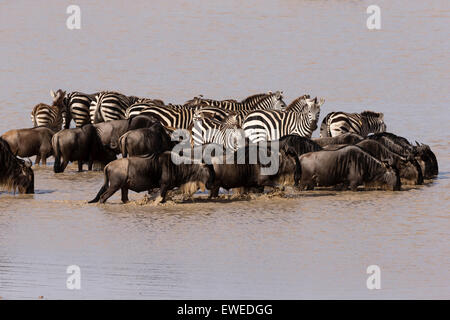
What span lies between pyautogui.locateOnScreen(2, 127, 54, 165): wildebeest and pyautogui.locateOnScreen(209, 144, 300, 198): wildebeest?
561 centimetres

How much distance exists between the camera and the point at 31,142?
24.9 meters

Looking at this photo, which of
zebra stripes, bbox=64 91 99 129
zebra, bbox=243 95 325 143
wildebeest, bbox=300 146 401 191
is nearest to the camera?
wildebeest, bbox=300 146 401 191

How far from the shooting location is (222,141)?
23.5m

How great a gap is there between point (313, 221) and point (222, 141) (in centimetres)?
511

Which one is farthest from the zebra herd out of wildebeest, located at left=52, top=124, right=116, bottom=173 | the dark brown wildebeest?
the dark brown wildebeest

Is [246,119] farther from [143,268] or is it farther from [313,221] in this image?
[143,268]

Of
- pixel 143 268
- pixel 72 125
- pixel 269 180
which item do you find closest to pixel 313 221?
pixel 269 180

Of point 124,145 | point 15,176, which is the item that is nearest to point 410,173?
point 124,145

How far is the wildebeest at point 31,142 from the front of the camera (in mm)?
24734

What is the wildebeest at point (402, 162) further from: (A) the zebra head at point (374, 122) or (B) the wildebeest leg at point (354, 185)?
(A) the zebra head at point (374, 122)

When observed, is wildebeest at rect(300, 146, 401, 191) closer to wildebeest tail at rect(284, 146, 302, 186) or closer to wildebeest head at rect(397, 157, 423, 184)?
wildebeest tail at rect(284, 146, 302, 186)

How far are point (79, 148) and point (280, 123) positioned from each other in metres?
4.18

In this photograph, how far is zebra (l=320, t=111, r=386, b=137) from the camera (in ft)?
85.6
